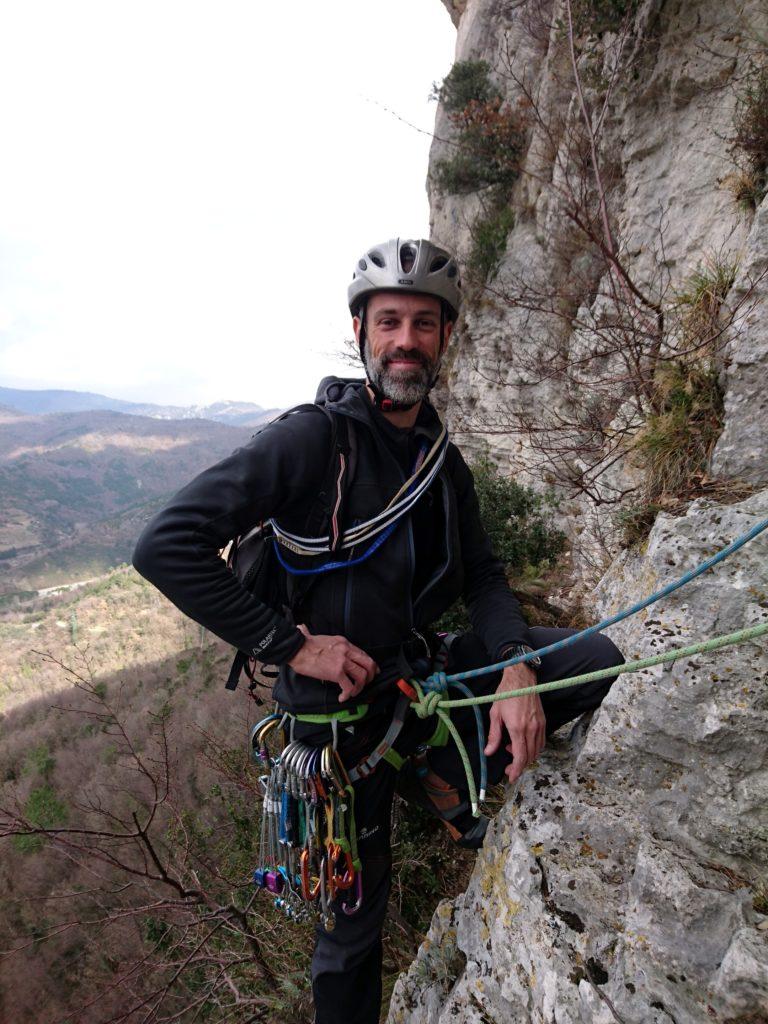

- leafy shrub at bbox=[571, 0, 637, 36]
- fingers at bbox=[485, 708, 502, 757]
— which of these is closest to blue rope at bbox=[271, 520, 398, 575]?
fingers at bbox=[485, 708, 502, 757]

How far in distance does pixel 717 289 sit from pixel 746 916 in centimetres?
288

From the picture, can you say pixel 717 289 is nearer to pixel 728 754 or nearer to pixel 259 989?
pixel 728 754

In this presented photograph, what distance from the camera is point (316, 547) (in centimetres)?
214

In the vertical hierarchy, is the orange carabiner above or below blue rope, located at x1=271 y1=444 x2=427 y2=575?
below

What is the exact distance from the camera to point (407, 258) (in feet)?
8.47

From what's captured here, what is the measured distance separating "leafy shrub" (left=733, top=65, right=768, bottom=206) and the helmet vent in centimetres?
267

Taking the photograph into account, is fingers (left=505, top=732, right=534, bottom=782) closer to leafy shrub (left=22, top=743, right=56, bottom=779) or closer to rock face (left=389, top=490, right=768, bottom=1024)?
rock face (left=389, top=490, right=768, bottom=1024)

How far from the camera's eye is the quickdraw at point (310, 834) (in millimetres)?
2227

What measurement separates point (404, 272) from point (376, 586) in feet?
5.12

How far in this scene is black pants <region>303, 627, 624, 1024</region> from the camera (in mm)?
2264

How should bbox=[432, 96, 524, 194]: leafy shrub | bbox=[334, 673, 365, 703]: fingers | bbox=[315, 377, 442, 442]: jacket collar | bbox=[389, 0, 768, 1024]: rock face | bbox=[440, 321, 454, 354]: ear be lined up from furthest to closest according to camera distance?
bbox=[432, 96, 524, 194]: leafy shrub < bbox=[440, 321, 454, 354]: ear < bbox=[315, 377, 442, 442]: jacket collar < bbox=[334, 673, 365, 703]: fingers < bbox=[389, 0, 768, 1024]: rock face

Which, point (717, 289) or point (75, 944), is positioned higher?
point (717, 289)

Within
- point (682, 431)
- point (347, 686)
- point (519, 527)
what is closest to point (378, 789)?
point (347, 686)

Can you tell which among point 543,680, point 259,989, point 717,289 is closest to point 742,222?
point 717,289
